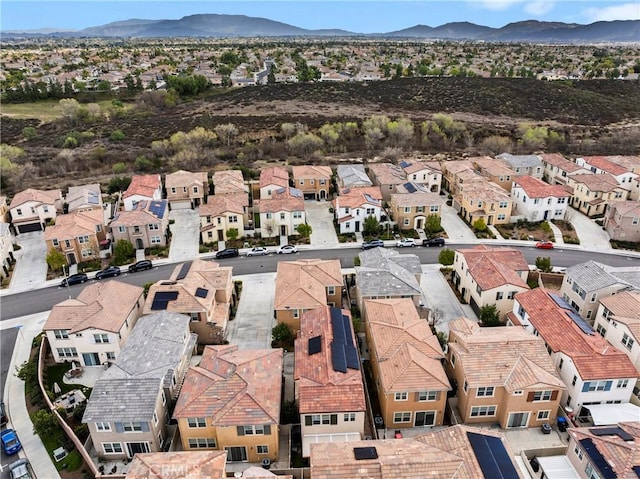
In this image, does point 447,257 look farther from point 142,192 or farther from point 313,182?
point 142,192

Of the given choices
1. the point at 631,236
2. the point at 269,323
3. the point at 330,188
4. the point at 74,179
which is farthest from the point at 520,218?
the point at 74,179

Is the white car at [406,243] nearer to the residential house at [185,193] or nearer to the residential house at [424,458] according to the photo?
the residential house at [185,193]

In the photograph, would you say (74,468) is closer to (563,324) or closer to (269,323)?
(269,323)

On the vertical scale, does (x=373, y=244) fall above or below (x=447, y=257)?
below

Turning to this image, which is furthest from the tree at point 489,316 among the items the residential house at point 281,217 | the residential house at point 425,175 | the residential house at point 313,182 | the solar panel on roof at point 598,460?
the residential house at point 313,182

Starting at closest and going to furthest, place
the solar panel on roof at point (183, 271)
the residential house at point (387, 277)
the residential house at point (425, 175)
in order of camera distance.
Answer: the residential house at point (387, 277), the solar panel on roof at point (183, 271), the residential house at point (425, 175)

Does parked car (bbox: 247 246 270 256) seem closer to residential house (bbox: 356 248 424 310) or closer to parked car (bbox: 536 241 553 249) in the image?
residential house (bbox: 356 248 424 310)

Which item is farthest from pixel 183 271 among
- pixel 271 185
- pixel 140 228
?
pixel 271 185
